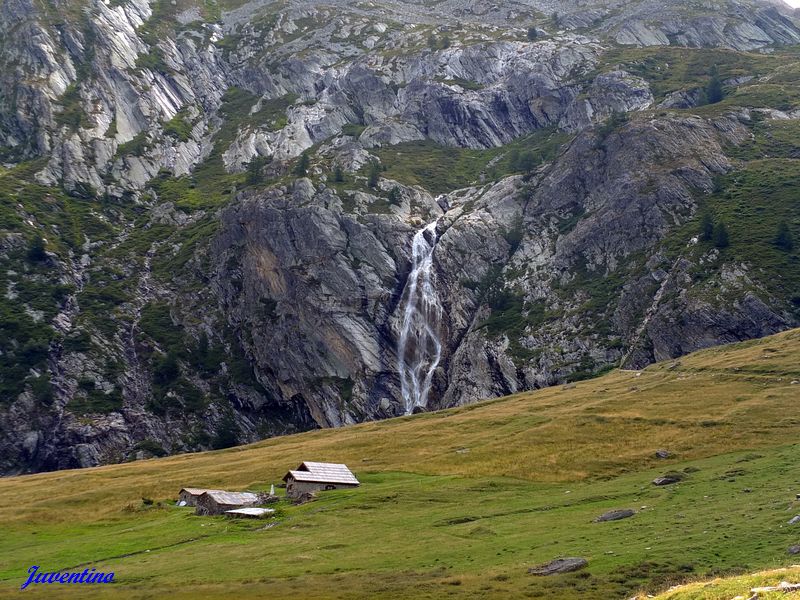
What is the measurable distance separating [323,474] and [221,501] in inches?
405

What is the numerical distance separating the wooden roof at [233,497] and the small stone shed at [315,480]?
372cm

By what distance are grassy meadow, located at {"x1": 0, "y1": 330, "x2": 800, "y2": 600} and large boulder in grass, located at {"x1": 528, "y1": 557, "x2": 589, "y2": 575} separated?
590mm

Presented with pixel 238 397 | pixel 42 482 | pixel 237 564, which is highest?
pixel 237 564

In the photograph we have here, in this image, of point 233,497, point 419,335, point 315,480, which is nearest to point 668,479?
point 315,480

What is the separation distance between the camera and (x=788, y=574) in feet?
91.7

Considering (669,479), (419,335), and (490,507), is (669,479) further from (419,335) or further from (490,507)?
(419,335)

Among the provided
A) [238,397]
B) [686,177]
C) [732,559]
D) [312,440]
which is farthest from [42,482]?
[686,177]

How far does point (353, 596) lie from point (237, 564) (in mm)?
12160

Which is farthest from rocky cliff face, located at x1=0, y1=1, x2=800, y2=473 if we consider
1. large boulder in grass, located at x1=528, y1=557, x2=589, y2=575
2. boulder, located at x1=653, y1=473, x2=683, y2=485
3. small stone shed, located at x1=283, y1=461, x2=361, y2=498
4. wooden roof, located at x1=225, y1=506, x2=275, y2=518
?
large boulder in grass, located at x1=528, y1=557, x2=589, y2=575

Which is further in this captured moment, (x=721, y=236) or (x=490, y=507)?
(x=721, y=236)

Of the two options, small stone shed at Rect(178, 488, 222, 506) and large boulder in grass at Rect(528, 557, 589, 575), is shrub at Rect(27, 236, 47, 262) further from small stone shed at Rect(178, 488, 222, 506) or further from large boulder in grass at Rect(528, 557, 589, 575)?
large boulder in grass at Rect(528, 557, 589, 575)

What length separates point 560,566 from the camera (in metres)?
40.5

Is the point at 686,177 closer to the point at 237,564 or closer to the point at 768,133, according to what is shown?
the point at 768,133

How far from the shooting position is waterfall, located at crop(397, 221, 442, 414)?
154875 mm
